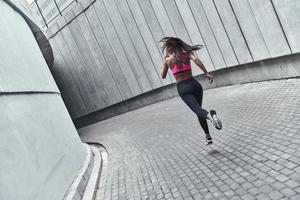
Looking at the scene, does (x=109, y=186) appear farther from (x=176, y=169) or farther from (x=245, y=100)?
(x=245, y=100)

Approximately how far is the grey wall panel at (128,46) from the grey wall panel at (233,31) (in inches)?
208

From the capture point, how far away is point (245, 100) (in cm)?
771

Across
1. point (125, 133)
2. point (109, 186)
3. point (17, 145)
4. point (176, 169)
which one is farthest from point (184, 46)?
point (125, 133)

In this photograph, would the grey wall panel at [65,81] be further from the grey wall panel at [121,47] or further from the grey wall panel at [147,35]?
the grey wall panel at [147,35]

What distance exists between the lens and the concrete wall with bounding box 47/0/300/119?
8.21 metres

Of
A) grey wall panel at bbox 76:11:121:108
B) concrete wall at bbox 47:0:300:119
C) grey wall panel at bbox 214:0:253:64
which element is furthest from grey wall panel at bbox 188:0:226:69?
grey wall panel at bbox 76:11:121:108

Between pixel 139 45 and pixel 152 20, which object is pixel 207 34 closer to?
pixel 152 20

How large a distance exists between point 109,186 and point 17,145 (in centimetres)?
204


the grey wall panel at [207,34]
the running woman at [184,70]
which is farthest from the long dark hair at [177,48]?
the grey wall panel at [207,34]

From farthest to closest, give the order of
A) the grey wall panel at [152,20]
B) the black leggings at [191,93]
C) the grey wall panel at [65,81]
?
1. the grey wall panel at [65,81]
2. the grey wall panel at [152,20]
3. the black leggings at [191,93]

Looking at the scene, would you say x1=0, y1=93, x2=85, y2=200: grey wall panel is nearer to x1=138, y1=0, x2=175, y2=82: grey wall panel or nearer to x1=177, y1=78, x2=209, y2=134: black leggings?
x1=177, y1=78, x2=209, y2=134: black leggings

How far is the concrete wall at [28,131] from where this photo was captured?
3574 millimetres

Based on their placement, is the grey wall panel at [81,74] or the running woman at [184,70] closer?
the running woman at [184,70]

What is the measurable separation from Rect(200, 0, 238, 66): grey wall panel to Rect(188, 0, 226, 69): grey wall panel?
167mm
